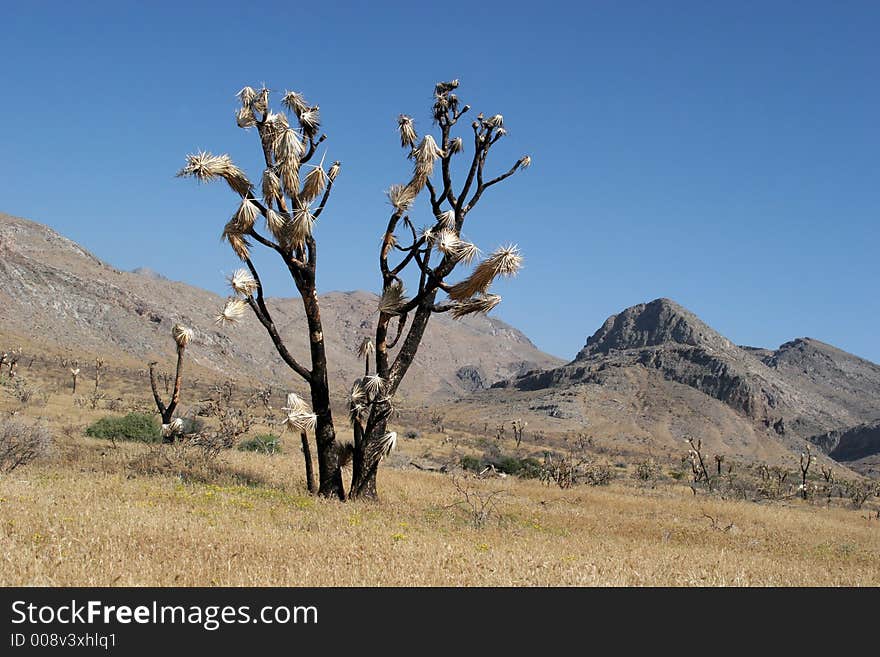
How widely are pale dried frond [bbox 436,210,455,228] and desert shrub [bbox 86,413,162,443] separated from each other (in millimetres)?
14319

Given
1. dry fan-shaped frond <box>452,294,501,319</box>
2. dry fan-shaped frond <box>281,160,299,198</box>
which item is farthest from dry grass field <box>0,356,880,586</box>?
dry fan-shaped frond <box>281,160,299,198</box>

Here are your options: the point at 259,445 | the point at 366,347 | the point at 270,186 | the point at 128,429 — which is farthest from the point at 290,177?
the point at 128,429

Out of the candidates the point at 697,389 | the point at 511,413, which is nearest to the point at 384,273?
the point at 511,413

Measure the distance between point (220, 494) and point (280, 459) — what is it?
857 centimetres

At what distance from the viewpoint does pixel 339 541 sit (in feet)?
27.9

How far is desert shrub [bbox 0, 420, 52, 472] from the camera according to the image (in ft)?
47.1

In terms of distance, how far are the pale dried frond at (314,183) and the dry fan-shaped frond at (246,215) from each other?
0.95 meters

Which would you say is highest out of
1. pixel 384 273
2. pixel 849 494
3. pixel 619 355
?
pixel 619 355

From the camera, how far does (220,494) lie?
11672 mm

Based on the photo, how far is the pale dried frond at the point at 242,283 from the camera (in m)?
13.0

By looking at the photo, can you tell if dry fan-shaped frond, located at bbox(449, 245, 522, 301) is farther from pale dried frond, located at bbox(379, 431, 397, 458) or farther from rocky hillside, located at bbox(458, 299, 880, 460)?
rocky hillside, located at bbox(458, 299, 880, 460)

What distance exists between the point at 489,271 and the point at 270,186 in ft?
13.8

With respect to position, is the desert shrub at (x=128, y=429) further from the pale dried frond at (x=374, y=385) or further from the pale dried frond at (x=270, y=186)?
the pale dried frond at (x=270, y=186)
